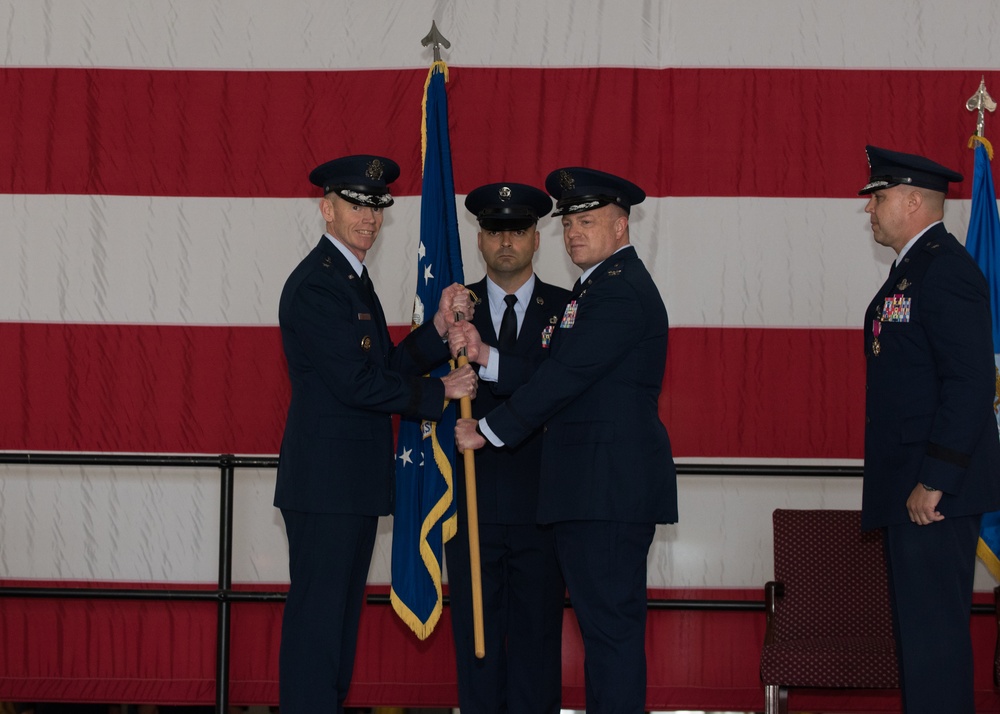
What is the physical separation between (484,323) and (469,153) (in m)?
0.73

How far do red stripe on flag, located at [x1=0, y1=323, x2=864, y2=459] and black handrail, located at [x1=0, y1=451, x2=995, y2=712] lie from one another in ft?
0.59

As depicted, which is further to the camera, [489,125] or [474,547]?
[489,125]

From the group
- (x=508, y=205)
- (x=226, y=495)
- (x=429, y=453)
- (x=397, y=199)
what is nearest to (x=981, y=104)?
(x=508, y=205)

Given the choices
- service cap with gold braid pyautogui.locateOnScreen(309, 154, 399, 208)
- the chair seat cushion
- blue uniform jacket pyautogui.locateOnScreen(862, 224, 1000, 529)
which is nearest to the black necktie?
service cap with gold braid pyautogui.locateOnScreen(309, 154, 399, 208)

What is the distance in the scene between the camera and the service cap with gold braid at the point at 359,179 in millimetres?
2871

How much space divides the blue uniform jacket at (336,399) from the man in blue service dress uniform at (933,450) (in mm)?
1166

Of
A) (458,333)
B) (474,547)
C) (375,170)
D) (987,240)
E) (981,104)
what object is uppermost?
(981,104)

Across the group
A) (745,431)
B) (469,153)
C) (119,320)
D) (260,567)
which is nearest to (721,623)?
(745,431)

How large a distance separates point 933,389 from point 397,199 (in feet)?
6.03

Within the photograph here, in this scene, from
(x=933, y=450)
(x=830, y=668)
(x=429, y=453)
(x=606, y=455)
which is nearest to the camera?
(x=933, y=450)

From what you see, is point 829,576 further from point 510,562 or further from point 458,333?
point 458,333

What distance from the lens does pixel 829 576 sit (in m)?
3.31

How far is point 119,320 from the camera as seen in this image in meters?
3.64

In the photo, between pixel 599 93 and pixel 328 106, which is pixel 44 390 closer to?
pixel 328 106
